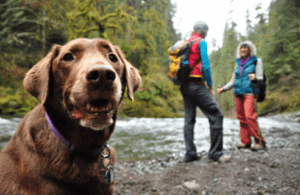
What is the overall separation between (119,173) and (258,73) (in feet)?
13.4

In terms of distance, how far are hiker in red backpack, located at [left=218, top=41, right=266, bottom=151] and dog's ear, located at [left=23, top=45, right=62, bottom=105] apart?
427cm

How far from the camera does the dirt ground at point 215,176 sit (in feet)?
9.47

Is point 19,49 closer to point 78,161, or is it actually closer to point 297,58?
point 78,161

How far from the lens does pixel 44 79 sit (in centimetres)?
167

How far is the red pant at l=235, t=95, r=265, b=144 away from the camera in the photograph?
15.8ft

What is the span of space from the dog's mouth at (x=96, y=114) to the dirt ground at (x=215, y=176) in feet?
6.15

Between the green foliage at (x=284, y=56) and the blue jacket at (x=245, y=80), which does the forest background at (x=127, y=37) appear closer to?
the green foliage at (x=284, y=56)

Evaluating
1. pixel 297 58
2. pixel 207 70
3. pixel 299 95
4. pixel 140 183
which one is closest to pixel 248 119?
pixel 207 70

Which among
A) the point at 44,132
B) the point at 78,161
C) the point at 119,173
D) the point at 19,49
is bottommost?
the point at 119,173

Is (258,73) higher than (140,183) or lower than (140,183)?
higher

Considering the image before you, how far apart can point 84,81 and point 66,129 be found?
529 mm

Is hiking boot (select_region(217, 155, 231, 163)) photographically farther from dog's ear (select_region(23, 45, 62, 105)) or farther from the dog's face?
dog's ear (select_region(23, 45, 62, 105))

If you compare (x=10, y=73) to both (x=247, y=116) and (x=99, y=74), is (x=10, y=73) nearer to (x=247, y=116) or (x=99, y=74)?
(x=247, y=116)

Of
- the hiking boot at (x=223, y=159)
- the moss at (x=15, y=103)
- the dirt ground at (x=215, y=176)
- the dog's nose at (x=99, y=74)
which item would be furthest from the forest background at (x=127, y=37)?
the dog's nose at (x=99, y=74)
